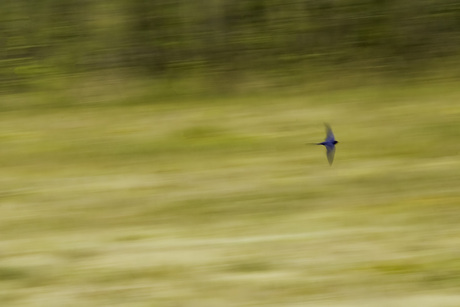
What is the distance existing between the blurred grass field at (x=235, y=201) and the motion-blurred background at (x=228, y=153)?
0.02 metres

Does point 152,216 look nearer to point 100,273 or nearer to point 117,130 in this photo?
point 100,273

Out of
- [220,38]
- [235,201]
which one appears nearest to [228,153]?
[235,201]

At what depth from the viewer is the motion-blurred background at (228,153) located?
15.1 feet

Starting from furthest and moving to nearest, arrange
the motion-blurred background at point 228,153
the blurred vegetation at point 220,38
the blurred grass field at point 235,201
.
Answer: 1. the blurred vegetation at point 220,38
2. the motion-blurred background at point 228,153
3. the blurred grass field at point 235,201

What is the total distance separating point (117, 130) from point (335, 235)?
9.61ft

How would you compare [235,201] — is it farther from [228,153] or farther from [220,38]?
[220,38]

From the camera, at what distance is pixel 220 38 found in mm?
9102

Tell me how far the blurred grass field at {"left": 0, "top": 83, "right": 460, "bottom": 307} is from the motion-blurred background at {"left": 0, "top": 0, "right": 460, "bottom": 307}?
2cm

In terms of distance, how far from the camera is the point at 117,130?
757cm

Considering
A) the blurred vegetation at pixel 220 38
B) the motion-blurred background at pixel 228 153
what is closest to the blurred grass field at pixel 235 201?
the motion-blurred background at pixel 228 153

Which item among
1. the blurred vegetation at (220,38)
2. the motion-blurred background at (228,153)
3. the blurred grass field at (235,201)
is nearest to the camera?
the blurred grass field at (235,201)

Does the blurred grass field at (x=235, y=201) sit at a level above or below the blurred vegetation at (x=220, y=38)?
below

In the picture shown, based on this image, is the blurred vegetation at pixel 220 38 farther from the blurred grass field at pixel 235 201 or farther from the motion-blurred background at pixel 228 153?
the blurred grass field at pixel 235 201

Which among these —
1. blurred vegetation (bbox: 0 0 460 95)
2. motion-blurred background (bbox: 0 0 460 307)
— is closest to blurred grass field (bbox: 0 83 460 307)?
motion-blurred background (bbox: 0 0 460 307)
